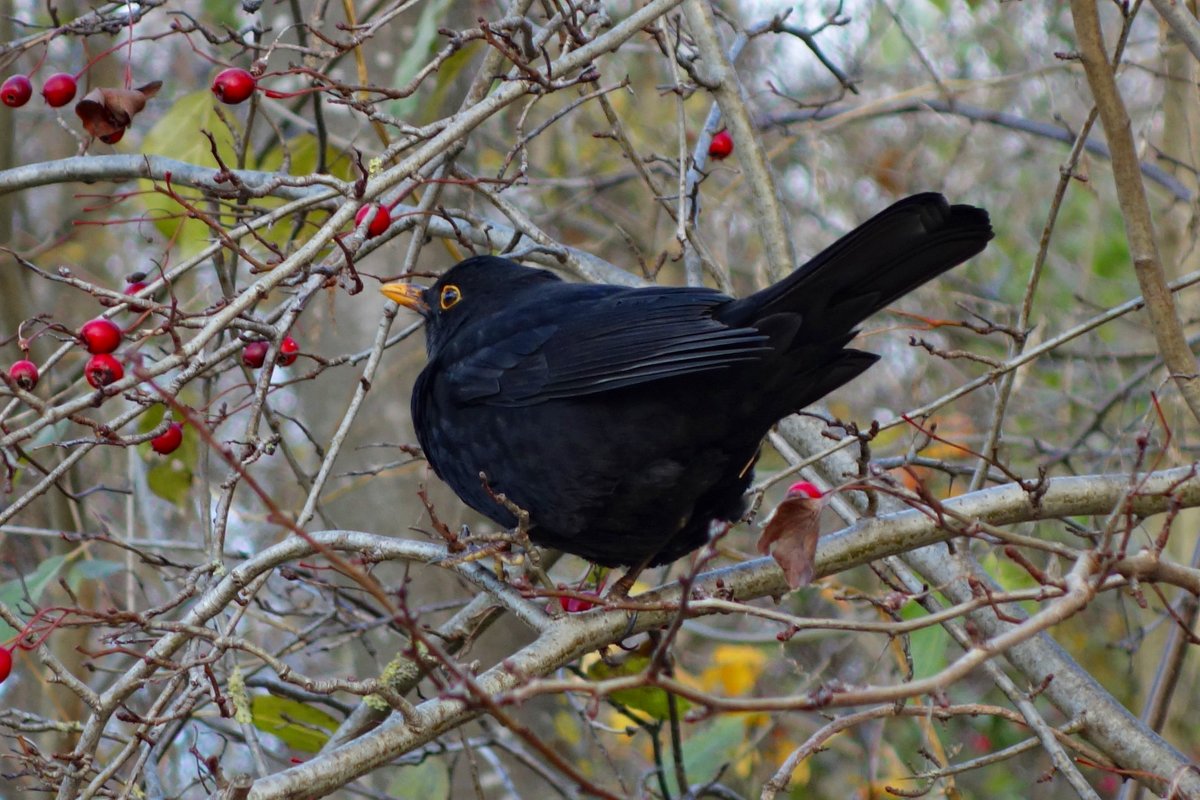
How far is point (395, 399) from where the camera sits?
242 inches

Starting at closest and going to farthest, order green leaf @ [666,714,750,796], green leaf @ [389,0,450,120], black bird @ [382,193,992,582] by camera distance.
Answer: black bird @ [382,193,992,582], green leaf @ [389,0,450,120], green leaf @ [666,714,750,796]

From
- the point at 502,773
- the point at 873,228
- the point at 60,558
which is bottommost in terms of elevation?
the point at 502,773

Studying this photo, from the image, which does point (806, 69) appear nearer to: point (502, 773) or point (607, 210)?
point (607, 210)

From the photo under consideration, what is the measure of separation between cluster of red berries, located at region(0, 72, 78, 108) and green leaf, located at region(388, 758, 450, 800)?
8.25 feet

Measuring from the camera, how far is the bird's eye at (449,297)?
423cm

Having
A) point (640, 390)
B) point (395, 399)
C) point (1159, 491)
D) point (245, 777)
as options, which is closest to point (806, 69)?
point (395, 399)

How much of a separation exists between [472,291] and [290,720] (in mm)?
1508

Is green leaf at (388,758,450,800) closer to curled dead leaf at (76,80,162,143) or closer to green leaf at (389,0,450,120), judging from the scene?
green leaf at (389,0,450,120)

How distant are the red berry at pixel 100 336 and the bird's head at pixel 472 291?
5.04ft

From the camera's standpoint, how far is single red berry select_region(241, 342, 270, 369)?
3514 mm

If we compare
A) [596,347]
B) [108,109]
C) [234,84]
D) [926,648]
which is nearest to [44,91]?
[108,109]

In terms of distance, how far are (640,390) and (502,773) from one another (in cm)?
192

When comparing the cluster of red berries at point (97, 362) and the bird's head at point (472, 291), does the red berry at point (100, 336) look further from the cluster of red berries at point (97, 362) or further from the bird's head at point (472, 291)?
the bird's head at point (472, 291)

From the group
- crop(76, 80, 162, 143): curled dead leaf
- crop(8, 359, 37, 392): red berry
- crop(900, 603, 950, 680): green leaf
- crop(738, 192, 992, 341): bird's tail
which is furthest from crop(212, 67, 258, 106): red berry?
crop(900, 603, 950, 680): green leaf
